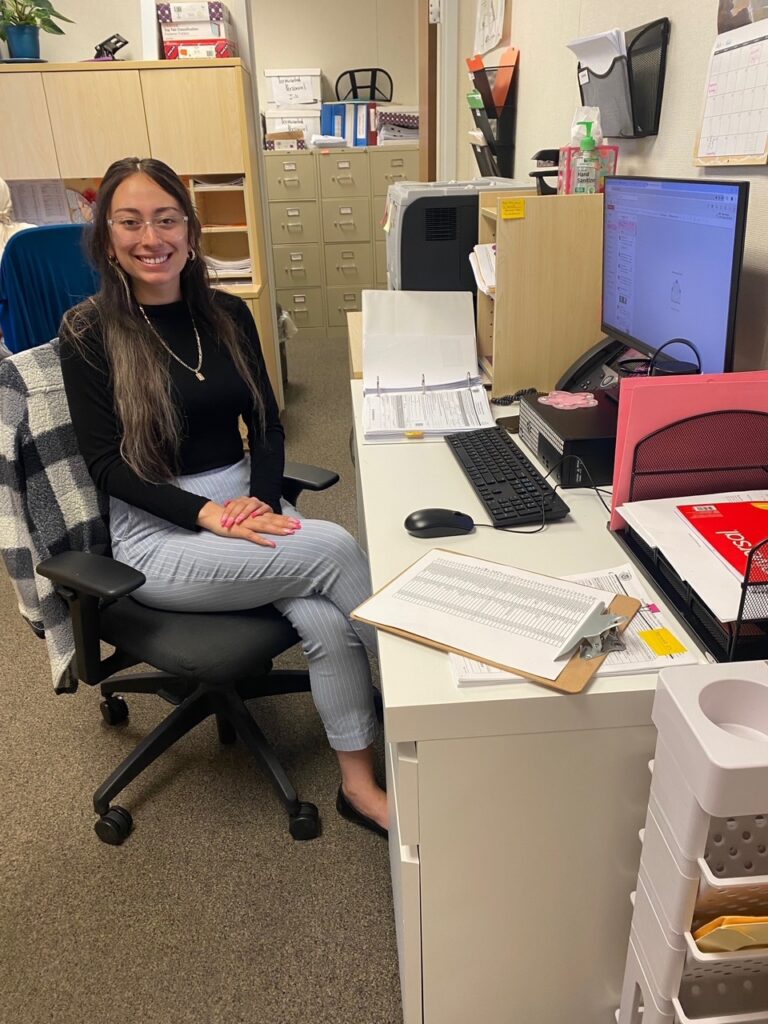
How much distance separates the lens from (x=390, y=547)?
45.4 inches

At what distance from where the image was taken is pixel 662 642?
905mm

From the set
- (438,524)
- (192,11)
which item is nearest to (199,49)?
(192,11)

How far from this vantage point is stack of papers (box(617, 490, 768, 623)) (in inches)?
33.4

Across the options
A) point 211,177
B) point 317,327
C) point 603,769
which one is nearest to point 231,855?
point 603,769

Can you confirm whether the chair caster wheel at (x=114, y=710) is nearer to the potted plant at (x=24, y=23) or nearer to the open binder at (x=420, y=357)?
the open binder at (x=420, y=357)

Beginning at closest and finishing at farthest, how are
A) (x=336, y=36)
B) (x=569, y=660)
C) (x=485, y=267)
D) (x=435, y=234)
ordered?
(x=569, y=660) < (x=485, y=267) < (x=435, y=234) < (x=336, y=36)

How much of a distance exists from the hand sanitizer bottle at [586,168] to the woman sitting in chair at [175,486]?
86 cm

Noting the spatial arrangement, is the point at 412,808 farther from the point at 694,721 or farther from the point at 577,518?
the point at 577,518

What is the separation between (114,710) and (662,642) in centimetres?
143

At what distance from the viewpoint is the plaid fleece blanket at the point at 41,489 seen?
135 centimetres

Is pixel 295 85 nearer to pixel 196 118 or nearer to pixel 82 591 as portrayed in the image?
pixel 196 118

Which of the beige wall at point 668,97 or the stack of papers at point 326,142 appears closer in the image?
the beige wall at point 668,97

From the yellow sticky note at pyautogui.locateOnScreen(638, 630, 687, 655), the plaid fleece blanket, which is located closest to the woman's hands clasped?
the plaid fleece blanket

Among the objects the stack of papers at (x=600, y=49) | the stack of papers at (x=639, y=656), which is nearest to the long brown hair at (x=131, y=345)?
the stack of papers at (x=639, y=656)
